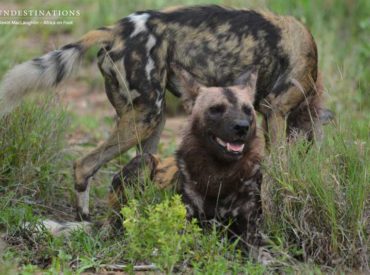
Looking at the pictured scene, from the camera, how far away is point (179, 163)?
4469 millimetres

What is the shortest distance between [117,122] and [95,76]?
3.39m

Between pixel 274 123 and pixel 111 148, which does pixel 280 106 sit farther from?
pixel 111 148

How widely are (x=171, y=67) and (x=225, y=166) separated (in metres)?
0.88

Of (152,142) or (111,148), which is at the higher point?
(111,148)

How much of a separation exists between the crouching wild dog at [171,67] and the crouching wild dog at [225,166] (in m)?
0.30

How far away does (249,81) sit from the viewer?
15.1ft

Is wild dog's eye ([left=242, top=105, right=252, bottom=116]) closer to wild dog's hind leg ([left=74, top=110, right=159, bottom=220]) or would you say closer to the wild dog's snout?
the wild dog's snout

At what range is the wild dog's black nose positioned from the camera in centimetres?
416

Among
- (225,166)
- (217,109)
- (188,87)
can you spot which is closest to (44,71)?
(188,87)

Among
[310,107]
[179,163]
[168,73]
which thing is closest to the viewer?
[179,163]

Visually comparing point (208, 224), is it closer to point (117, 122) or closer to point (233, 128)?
point (233, 128)

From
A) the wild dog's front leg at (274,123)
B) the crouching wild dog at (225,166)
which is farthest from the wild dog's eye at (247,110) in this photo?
the wild dog's front leg at (274,123)

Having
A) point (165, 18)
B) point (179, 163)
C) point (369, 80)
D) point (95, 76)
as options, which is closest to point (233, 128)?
point (179, 163)

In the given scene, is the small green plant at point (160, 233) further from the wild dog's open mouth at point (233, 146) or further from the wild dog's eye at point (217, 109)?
the wild dog's eye at point (217, 109)
